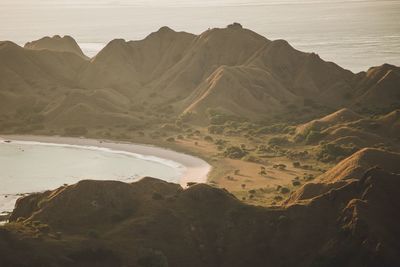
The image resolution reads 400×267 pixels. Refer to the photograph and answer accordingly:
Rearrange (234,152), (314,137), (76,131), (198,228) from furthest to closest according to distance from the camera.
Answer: (76,131) < (314,137) < (234,152) < (198,228)

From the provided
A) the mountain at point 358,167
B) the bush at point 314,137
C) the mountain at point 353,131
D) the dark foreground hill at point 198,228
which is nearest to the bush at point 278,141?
the mountain at point 353,131

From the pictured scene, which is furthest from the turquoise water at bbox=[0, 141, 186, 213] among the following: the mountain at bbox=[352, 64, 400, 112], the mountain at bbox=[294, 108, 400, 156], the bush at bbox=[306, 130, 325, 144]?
the mountain at bbox=[352, 64, 400, 112]

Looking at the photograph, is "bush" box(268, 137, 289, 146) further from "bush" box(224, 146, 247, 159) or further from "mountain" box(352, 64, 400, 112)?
"mountain" box(352, 64, 400, 112)

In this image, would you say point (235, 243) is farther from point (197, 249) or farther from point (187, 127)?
point (187, 127)

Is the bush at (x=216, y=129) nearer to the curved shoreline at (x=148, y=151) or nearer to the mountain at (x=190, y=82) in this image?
the mountain at (x=190, y=82)

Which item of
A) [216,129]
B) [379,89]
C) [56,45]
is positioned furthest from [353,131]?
[56,45]

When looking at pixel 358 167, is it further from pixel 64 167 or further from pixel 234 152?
pixel 64 167
